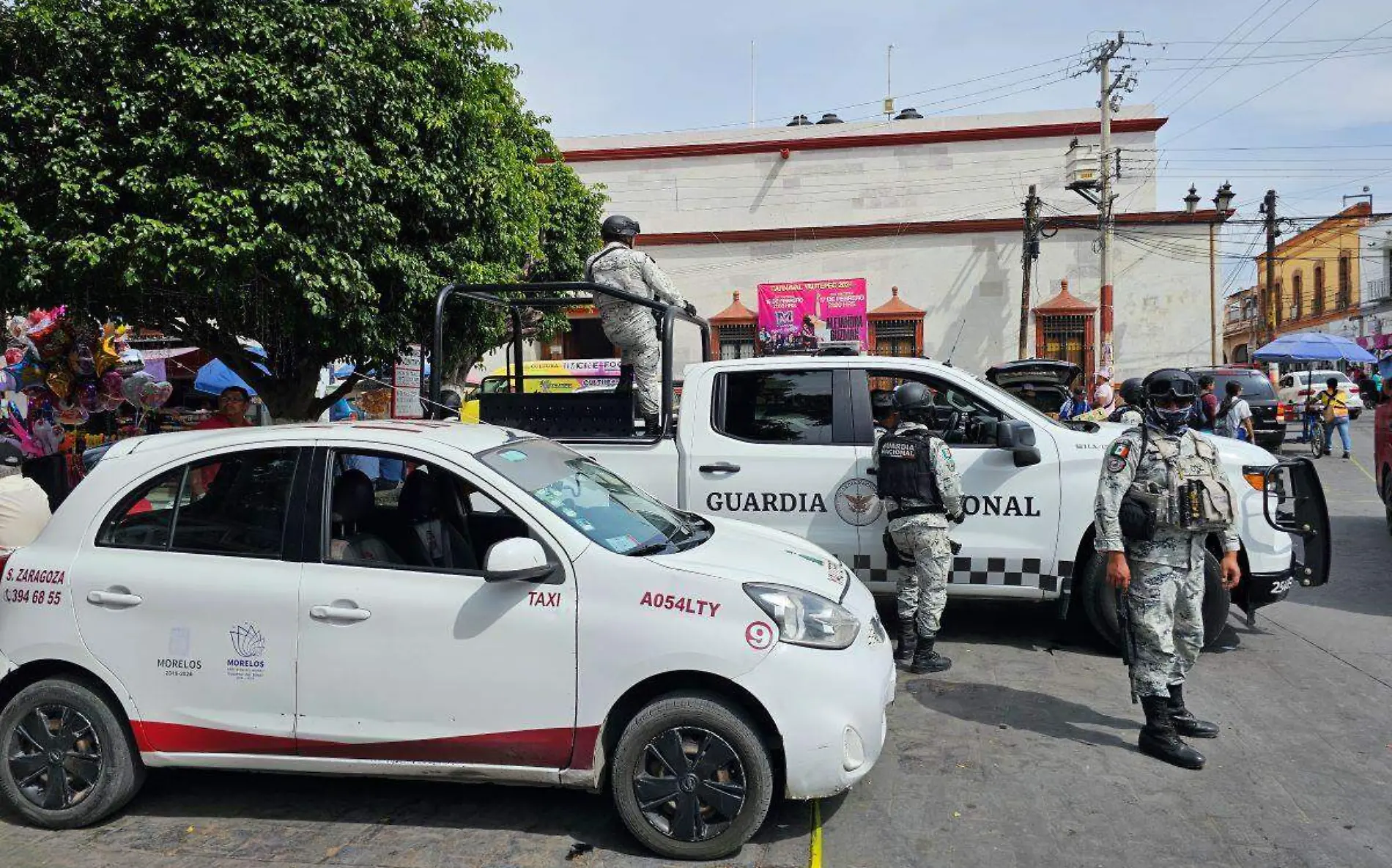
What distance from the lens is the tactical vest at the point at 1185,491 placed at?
4.22m

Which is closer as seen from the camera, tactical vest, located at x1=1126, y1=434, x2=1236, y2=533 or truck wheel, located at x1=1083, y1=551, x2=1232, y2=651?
tactical vest, located at x1=1126, y1=434, x2=1236, y2=533

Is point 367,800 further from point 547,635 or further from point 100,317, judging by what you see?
point 100,317

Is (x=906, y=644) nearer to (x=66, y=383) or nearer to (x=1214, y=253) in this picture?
(x=66, y=383)

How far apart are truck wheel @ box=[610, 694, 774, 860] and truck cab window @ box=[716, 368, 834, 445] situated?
2846mm

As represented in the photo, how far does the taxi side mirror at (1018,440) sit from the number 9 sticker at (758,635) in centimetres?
275

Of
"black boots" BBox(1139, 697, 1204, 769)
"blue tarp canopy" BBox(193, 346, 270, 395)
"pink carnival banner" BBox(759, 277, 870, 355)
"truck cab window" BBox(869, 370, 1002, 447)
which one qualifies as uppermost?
"pink carnival banner" BBox(759, 277, 870, 355)

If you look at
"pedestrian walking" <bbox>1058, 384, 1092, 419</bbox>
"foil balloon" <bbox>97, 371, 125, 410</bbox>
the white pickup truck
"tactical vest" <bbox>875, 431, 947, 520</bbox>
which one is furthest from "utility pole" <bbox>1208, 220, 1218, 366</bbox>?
"foil balloon" <bbox>97, 371, 125, 410</bbox>

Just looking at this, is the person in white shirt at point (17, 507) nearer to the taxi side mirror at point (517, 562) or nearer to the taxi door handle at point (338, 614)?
the taxi door handle at point (338, 614)

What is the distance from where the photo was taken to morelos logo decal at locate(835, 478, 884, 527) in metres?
5.81

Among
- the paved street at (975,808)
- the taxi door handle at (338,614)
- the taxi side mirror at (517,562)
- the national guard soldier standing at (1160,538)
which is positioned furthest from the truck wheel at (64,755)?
the national guard soldier standing at (1160,538)

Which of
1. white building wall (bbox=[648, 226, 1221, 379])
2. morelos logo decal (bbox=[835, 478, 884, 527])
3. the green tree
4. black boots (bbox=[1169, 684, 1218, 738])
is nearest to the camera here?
black boots (bbox=[1169, 684, 1218, 738])

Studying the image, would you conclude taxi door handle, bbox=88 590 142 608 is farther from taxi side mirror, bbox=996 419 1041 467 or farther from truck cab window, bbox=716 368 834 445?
taxi side mirror, bbox=996 419 1041 467

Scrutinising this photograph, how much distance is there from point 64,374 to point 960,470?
416 inches

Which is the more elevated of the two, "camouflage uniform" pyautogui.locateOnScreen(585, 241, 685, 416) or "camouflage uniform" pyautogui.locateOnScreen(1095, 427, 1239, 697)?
"camouflage uniform" pyautogui.locateOnScreen(585, 241, 685, 416)
